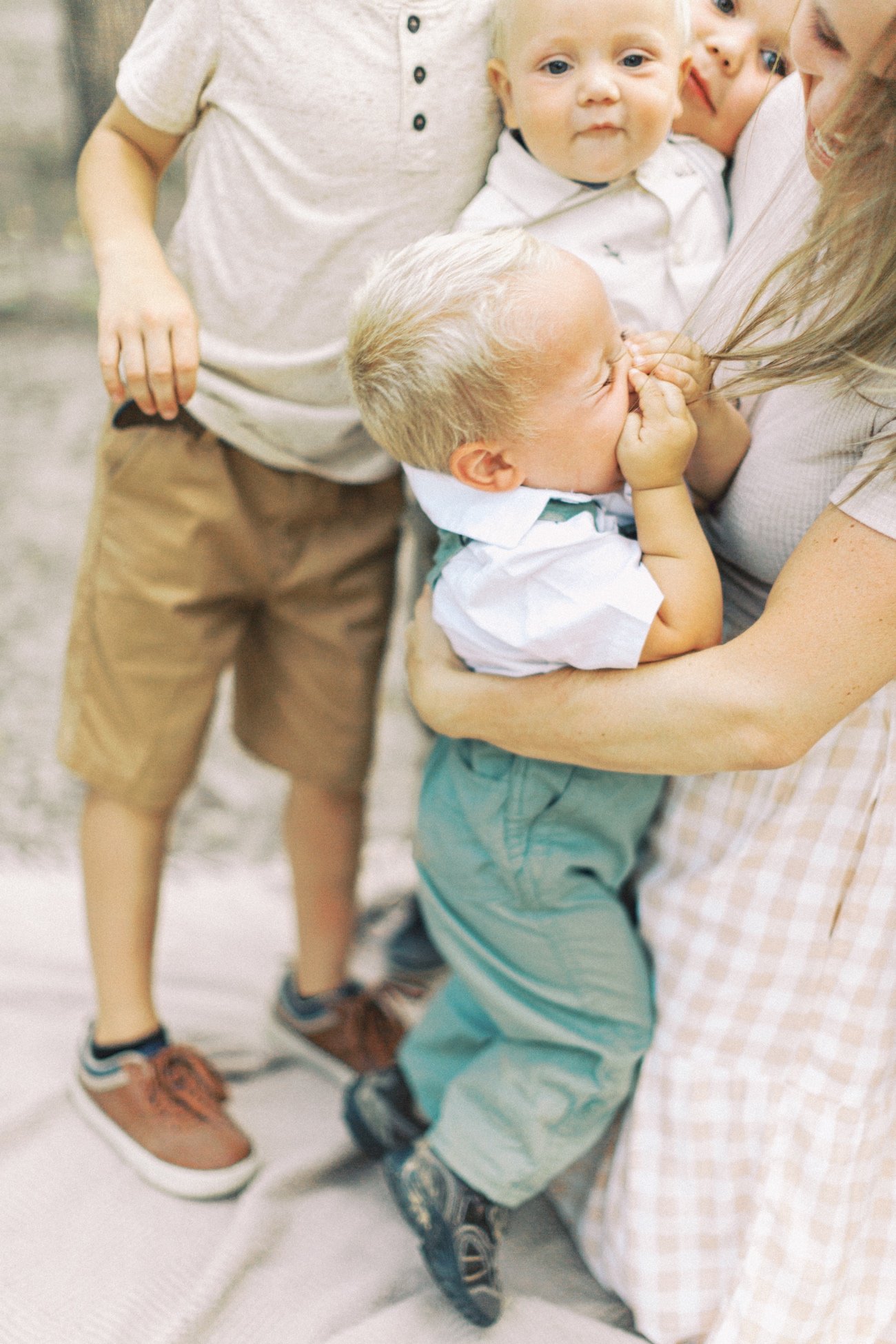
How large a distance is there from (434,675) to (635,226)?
0.47m

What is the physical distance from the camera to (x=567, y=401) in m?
0.99

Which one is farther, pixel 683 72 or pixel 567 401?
pixel 683 72

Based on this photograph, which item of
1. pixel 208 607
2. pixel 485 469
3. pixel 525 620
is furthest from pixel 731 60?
pixel 208 607

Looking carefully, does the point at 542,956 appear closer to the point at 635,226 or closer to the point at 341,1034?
the point at 341,1034

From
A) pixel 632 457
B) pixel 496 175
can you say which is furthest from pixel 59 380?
pixel 632 457

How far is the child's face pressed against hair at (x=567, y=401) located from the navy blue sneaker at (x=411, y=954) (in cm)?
105

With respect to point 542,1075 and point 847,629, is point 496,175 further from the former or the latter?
point 542,1075

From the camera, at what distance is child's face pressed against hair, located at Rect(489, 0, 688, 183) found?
1021 millimetres

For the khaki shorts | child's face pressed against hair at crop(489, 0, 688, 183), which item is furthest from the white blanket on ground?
child's face pressed against hair at crop(489, 0, 688, 183)

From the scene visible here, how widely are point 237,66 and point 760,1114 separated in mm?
1126

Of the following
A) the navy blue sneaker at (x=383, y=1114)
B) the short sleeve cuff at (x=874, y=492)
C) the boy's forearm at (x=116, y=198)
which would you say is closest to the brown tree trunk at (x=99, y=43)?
the boy's forearm at (x=116, y=198)

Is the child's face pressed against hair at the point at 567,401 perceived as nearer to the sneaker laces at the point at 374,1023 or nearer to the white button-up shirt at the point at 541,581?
the white button-up shirt at the point at 541,581

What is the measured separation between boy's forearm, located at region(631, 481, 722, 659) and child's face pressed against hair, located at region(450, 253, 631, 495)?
0.06 metres

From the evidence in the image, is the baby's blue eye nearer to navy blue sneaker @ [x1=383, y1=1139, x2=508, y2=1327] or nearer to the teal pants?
the teal pants
